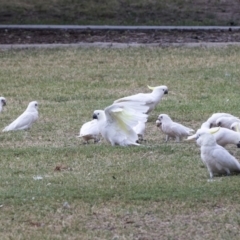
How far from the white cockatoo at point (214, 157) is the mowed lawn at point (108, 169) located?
12cm

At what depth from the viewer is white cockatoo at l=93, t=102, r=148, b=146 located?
8.94 m

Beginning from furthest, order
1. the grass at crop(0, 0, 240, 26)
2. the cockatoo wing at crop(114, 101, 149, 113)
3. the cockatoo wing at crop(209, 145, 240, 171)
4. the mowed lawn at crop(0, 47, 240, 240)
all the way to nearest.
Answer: the grass at crop(0, 0, 240, 26)
the cockatoo wing at crop(114, 101, 149, 113)
the cockatoo wing at crop(209, 145, 240, 171)
the mowed lawn at crop(0, 47, 240, 240)

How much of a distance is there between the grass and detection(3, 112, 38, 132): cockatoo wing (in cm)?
1242

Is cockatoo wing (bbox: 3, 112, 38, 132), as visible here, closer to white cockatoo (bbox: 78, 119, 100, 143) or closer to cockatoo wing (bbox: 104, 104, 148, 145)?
white cockatoo (bbox: 78, 119, 100, 143)

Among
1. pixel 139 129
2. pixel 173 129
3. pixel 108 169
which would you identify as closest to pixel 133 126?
pixel 139 129

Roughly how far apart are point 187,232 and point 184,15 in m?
18.0

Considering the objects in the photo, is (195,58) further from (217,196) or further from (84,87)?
(217,196)

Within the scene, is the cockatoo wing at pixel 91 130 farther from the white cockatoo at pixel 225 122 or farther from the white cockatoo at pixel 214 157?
the white cockatoo at pixel 214 157

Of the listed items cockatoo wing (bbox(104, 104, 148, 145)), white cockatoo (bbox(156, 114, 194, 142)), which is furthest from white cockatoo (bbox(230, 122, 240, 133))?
cockatoo wing (bbox(104, 104, 148, 145))

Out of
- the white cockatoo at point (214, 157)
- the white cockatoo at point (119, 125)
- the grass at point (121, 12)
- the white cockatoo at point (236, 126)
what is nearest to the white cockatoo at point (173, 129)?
the white cockatoo at point (119, 125)

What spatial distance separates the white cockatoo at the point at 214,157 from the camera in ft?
24.2

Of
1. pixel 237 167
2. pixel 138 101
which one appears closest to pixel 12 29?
pixel 138 101

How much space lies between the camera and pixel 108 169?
7.93 metres

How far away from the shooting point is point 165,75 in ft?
48.7
